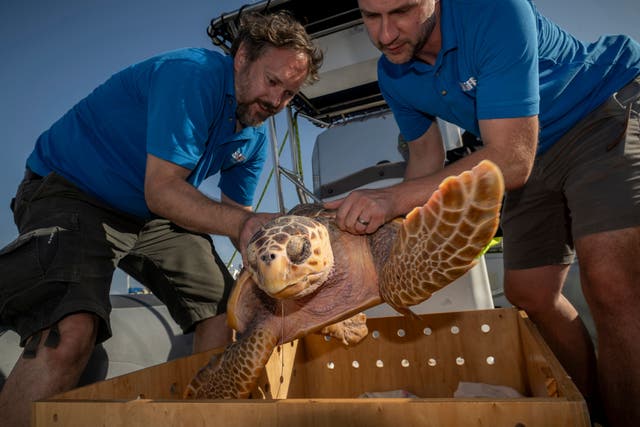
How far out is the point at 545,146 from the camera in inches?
57.5

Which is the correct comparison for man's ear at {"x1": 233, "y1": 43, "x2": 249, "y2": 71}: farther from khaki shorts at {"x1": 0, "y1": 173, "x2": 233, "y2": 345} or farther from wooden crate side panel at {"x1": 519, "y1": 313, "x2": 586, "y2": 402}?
wooden crate side panel at {"x1": 519, "y1": 313, "x2": 586, "y2": 402}

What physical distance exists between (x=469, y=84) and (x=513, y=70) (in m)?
0.16

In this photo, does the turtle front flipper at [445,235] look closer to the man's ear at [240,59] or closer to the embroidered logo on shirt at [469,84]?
the embroidered logo on shirt at [469,84]

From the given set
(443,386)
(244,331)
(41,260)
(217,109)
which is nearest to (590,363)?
(443,386)

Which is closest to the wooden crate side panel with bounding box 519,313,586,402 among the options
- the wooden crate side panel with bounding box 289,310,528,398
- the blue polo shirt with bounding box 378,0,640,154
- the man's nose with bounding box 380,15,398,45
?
the wooden crate side panel with bounding box 289,310,528,398

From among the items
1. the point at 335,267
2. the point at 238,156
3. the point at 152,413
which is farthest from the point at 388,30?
the point at 152,413

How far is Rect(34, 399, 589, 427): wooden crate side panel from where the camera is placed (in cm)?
64

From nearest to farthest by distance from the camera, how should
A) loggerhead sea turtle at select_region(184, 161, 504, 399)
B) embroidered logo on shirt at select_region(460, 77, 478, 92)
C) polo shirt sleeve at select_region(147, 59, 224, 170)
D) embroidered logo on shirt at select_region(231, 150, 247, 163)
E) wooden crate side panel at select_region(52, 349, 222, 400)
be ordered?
loggerhead sea turtle at select_region(184, 161, 504, 399)
wooden crate side panel at select_region(52, 349, 222, 400)
embroidered logo on shirt at select_region(460, 77, 478, 92)
polo shirt sleeve at select_region(147, 59, 224, 170)
embroidered logo on shirt at select_region(231, 150, 247, 163)

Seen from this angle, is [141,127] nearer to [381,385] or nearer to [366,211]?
[366,211]

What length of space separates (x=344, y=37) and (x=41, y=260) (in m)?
2.40

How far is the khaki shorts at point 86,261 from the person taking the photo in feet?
4.01

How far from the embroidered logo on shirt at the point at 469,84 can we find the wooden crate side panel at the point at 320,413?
1005 mm

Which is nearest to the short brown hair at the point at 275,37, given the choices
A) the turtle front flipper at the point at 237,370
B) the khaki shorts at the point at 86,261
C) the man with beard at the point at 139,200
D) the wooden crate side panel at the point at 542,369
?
the man with beard at the point at 139,200

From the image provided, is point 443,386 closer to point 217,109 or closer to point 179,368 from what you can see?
point 179,368
